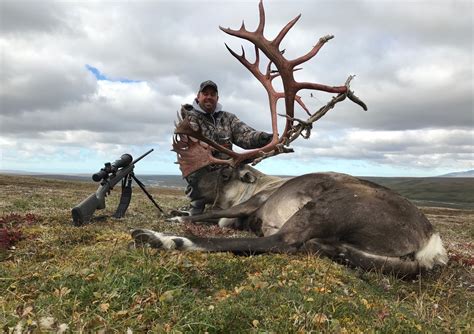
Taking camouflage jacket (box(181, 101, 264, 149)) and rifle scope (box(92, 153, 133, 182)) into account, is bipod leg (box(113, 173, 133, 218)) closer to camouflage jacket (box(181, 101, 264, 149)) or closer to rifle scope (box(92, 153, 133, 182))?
rifle scope (box(92, 153, 133, 182))

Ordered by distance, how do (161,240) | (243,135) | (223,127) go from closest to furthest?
1. (161,240)
2. (243,135)
3. (223,127)

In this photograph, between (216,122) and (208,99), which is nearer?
(208,99)

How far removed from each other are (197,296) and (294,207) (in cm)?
390

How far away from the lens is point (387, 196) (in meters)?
6.55

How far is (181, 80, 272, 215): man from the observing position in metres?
10.4

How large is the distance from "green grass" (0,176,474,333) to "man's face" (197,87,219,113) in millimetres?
5891

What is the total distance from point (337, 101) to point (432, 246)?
3292 mm

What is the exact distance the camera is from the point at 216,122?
1080 centimetres

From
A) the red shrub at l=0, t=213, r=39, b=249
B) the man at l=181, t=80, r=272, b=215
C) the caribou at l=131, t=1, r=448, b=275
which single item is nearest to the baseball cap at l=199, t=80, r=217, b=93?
the man at l=181, t=80, r=272, b=215

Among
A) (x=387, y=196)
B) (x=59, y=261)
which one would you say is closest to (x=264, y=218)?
(x=387, y=196)

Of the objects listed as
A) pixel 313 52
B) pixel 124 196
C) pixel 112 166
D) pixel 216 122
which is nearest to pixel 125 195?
pixel 124 196

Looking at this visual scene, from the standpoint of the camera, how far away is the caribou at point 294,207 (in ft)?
19.0

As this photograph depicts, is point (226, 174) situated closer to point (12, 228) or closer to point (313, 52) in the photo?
point (313, 52)

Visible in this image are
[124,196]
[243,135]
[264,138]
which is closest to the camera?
[124,196]
